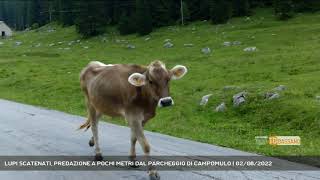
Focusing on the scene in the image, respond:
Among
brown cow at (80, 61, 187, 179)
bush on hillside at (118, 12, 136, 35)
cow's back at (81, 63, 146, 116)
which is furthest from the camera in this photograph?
bush on hillside at (118, 12, 136, 35)

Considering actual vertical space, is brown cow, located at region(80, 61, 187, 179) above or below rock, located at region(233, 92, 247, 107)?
above

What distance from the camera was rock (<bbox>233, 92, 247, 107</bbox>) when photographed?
75.2 ft

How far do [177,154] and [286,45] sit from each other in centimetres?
4029

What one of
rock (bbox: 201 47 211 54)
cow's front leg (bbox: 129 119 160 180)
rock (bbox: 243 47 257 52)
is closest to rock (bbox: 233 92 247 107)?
cow's front leg (bbox: 129 119 160 180)

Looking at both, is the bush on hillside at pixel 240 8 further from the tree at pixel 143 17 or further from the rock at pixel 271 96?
the rock at pixel 271 96

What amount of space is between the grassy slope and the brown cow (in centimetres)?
489

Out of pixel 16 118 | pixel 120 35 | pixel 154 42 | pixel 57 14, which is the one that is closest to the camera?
pixel 16 118

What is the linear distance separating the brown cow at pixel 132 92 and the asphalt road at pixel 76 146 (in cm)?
104

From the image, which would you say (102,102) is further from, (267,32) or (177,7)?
(177,7)

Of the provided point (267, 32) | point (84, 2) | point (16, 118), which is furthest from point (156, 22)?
point (16, 118)

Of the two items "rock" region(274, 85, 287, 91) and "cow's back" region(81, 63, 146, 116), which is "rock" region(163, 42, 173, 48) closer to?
"rock" region(274, 85, 287, 91)

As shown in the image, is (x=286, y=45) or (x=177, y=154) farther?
(x=286, y=45)

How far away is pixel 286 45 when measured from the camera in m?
51.4

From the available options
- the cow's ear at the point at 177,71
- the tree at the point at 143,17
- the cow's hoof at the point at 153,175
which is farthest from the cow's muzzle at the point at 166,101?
the tree at the point at 143,17
